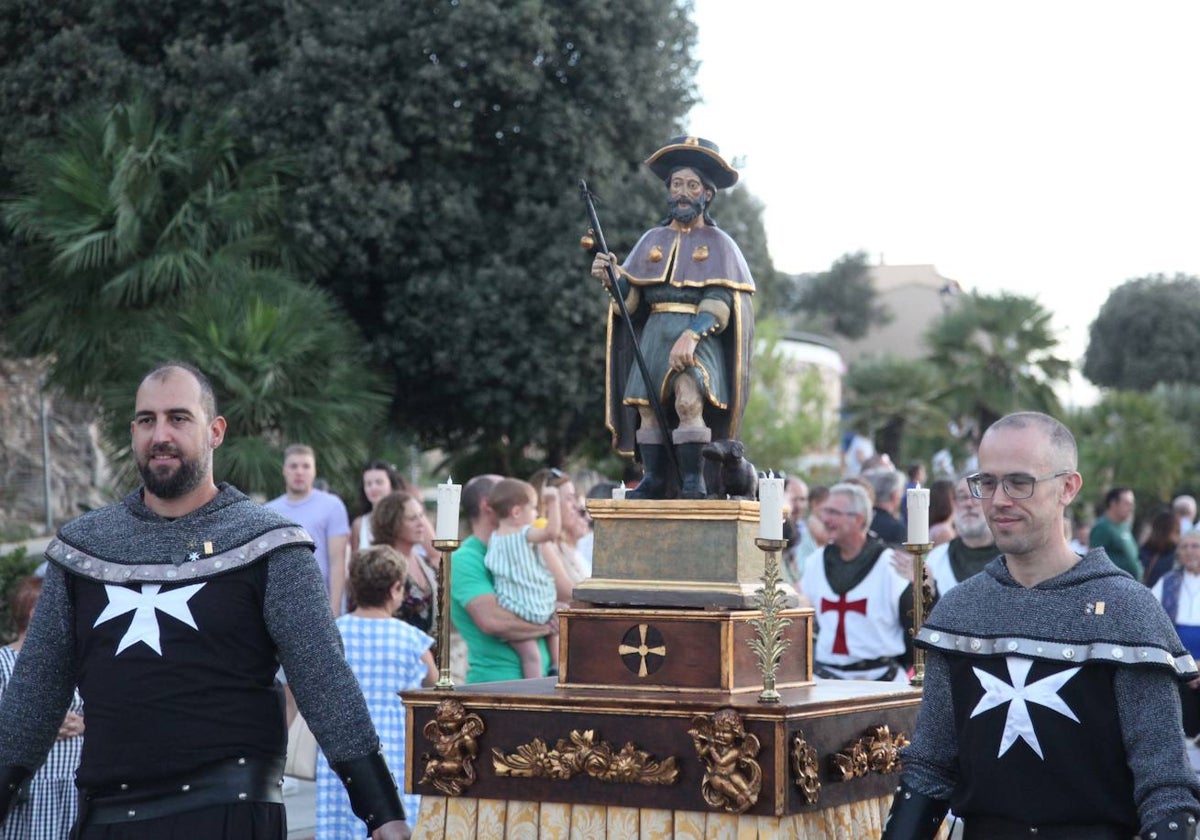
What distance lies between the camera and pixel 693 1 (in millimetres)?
19703

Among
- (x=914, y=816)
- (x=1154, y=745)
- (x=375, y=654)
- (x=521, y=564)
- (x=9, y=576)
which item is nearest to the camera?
(x=1154, y=745)

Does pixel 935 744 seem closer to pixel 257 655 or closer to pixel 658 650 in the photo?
pixel 658 650

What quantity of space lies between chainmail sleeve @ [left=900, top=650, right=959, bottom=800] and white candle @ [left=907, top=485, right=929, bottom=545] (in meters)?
1.75

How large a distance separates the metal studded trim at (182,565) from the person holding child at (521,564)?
3.39m

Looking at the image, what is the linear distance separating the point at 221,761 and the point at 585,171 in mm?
13930

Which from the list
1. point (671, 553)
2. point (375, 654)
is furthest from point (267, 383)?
point (671, 553)

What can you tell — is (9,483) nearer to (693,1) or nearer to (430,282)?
(430,282)

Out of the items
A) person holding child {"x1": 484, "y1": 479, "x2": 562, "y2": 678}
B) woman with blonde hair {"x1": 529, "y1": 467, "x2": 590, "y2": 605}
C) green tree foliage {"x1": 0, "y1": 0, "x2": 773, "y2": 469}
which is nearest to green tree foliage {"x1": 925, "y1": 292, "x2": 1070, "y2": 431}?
green tree foliage {"x1": 0, "y1": 0, "x2": 773, "y2": 469}

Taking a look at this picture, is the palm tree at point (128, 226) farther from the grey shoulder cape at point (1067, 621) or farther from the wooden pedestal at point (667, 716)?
the grey shoulder cape at point (1067, 621)

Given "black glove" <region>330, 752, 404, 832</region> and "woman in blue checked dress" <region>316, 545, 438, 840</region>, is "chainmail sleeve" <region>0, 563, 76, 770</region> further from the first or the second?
"woman in blue checked dress" <region>316, 545, 438, 840</region>

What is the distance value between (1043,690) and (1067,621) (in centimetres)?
17

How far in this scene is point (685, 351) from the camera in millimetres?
6000

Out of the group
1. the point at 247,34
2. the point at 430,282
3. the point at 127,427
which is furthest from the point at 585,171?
the point at 127,427

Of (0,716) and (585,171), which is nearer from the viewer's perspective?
(0,716)
